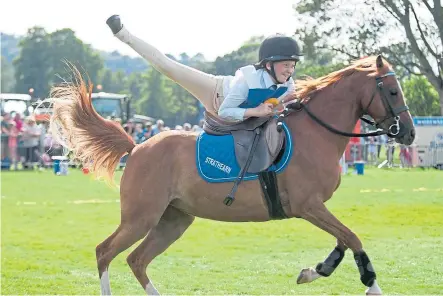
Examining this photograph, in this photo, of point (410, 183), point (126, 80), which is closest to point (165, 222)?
point (410, 183)

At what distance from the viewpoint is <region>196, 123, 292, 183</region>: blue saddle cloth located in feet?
26.6

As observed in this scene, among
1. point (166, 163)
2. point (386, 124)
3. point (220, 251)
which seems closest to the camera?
point (386, 124)

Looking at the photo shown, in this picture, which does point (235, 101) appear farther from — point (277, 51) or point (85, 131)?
point (85, 131)

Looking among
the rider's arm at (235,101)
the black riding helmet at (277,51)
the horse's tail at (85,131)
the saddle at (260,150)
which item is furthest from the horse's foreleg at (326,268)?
the horse's tail at (85,131)

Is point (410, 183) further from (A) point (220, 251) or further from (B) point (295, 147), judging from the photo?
(B) point (295, 147)

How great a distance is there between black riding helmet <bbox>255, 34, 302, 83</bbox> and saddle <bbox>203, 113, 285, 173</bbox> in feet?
1.58

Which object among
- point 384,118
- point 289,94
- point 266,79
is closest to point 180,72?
point 266,79

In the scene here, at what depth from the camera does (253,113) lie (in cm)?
799

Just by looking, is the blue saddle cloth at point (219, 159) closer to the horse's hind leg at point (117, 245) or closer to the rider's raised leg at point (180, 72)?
the rider's raised leg at point (180, 72)

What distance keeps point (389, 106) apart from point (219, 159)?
1.64 metres

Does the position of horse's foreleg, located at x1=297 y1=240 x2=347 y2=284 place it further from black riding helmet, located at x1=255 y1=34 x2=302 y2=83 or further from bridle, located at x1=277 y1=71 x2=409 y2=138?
black riding helmet, located at x1=255 y1=34 x2=302 y2=83

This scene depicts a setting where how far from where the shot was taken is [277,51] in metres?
8.00

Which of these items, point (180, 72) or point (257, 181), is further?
point (180, 72)

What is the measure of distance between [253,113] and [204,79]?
943 millimetres
